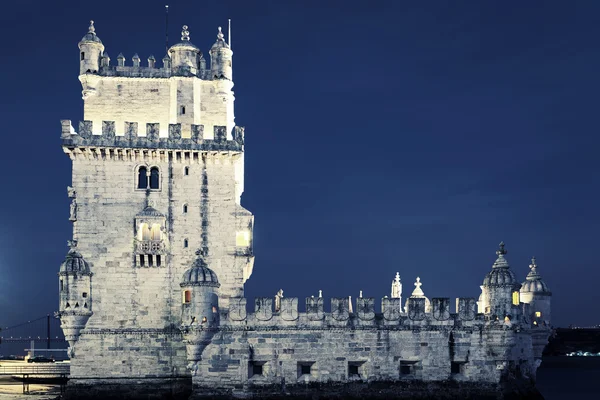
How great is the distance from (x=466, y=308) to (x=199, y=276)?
1637cm

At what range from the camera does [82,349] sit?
4844 centimetres

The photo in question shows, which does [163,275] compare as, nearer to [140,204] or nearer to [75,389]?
[140,204]

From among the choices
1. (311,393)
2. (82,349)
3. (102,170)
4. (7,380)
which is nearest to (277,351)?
(311,393)

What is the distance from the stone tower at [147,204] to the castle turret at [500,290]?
15.1m

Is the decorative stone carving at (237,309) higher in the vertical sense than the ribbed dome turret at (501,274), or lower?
lower

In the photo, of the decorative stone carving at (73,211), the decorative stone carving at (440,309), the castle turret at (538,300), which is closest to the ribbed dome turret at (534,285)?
the castle turret at (538,300)

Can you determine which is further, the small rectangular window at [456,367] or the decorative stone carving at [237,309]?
the small rectangular window at [456,367]

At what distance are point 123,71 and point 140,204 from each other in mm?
8769

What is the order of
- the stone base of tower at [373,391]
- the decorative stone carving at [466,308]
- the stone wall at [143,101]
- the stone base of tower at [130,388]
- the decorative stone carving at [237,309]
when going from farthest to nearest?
the stone wall at [143,101] → the decorative stone carving at [466,308] → the stone base of tower at [130,388] → the decorative stone carving at [237,309] → the stone base of tower at [373,391]

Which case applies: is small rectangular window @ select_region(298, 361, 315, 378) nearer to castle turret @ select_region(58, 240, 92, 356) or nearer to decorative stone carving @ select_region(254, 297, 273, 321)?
decorative stone carving @ select_region(254, 297, 273, 321)

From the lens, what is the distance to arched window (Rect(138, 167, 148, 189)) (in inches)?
1982

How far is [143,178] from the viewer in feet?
166

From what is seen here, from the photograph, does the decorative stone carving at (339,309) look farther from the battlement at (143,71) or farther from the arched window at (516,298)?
the battlement at (143,71)

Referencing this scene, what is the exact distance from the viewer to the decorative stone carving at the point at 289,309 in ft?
154
